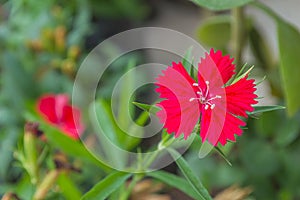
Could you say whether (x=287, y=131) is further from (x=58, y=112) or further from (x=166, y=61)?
(x=166, y=61)

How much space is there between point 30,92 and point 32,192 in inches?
14.2

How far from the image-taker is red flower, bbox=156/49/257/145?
0.35 metres

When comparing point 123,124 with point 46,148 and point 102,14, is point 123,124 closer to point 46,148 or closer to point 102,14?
point 46,148

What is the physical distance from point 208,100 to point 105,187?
5.4 inches

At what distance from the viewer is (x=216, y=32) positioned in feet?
2.57

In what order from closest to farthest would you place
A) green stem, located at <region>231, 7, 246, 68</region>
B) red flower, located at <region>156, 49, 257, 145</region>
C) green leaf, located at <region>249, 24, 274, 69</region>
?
red flower, located at <region>156, 49, 257, 145</region>, green stem, located at <region>231, 7, 246, 68</region>, green leaf, located at <region>249, 24, 274, 69</region>

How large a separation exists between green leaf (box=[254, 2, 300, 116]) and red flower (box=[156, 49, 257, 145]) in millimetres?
249

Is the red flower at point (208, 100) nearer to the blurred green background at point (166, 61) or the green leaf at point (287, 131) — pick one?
the blurred green background at point (166, 61)

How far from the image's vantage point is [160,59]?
108 centimetres

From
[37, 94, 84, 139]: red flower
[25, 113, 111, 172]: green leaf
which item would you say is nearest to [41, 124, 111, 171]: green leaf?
[25, 113, 111, 172]: green leaf

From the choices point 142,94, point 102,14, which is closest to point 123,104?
point 142,94

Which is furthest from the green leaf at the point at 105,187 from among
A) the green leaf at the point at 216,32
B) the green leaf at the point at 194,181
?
the green leaf at the point at 216,32

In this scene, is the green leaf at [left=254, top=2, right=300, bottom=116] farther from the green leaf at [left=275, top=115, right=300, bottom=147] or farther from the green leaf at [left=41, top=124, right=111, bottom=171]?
the green leaf at [left=41, top=124, right=111, bottom=171]

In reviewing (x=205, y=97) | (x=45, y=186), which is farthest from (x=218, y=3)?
(x=45, y=186)
